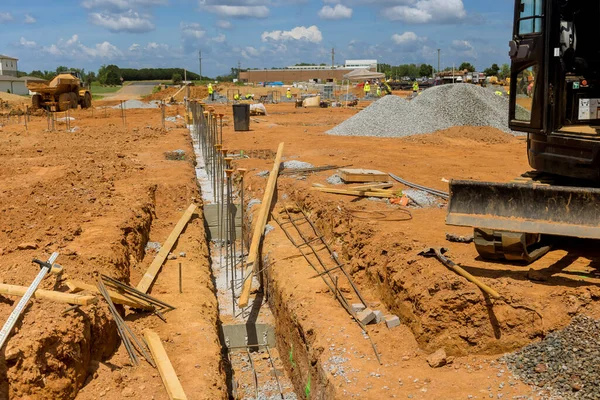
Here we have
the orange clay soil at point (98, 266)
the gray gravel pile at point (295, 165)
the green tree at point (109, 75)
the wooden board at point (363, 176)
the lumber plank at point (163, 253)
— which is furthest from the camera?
the green tree at point (109, 75)

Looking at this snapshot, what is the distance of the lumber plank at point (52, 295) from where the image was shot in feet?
19.9

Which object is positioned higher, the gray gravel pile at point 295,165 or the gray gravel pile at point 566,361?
Answer: the gray gravel pile at point 295,165

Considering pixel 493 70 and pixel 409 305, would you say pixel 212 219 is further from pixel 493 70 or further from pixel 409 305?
pixel 493 70

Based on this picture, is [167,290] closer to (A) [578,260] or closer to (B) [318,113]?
(A) [578,260]

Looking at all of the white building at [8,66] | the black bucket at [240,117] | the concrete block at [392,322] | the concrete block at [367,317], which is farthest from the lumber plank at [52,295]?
the white building at [8,66]

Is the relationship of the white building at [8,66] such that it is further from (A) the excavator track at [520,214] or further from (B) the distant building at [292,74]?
(A) the excavator track at [520,214]

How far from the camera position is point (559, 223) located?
21.4 feet

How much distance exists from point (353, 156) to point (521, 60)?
9.56 m

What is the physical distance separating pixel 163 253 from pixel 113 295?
9.44ft

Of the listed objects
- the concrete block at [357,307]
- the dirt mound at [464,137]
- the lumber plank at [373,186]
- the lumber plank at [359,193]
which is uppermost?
the dirt mound at [464,137]

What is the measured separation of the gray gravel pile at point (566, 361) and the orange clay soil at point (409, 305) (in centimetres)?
12

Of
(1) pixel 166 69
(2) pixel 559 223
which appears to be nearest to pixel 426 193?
(2) pixel 559 223

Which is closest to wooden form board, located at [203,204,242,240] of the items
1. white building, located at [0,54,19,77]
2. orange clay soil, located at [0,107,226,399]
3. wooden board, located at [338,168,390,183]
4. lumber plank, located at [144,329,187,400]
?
orange clay soil, located at [0,107,226,399]

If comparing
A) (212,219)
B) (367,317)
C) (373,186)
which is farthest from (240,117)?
(367,317)
